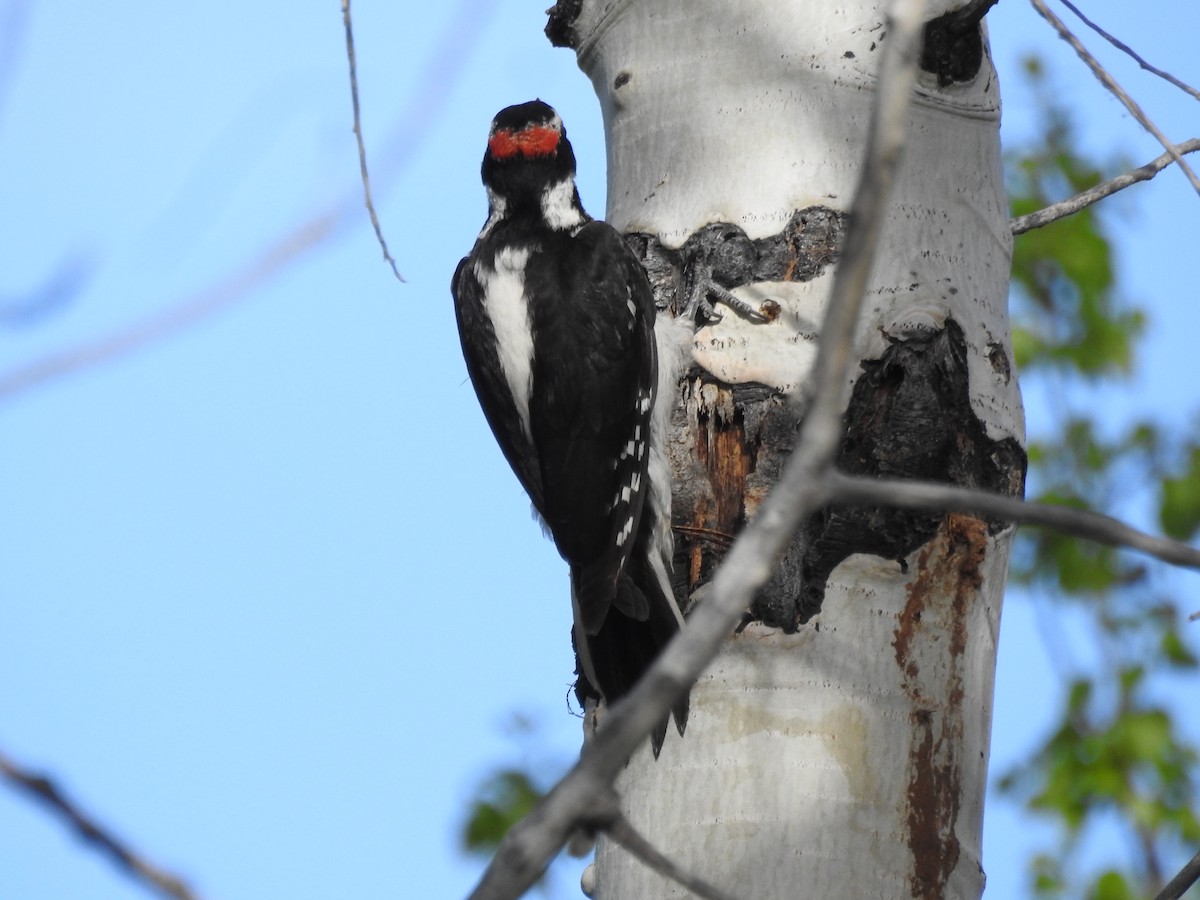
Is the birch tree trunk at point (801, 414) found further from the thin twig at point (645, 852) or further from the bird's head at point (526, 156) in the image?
the thin twig at point (645, 852)

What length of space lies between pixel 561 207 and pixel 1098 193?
1.09m

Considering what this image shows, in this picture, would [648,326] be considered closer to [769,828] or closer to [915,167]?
[915,167]

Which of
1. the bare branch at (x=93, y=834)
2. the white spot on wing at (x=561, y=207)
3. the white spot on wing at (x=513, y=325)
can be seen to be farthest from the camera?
the white spot on wing at (x=561, y=207)

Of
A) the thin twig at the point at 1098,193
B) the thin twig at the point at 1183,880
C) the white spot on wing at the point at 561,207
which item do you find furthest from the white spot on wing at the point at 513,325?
the thin twig at the point at 1183,880

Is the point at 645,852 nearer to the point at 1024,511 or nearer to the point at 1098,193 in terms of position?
the point at 1024,511

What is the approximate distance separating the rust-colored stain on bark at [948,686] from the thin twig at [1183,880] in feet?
1.11

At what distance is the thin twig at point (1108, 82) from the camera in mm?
1704

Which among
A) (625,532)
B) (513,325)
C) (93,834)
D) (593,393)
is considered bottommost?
(93,834)

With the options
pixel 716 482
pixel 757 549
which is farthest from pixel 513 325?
pixel 757 549

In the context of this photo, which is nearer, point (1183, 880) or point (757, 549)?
point (757, 549)

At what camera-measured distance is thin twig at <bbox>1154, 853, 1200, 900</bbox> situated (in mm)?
1298

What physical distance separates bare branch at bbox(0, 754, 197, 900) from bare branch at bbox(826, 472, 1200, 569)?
1.40 ft

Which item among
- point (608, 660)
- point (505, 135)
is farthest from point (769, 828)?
point (505, 135)

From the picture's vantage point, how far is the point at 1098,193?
221 centimetres
